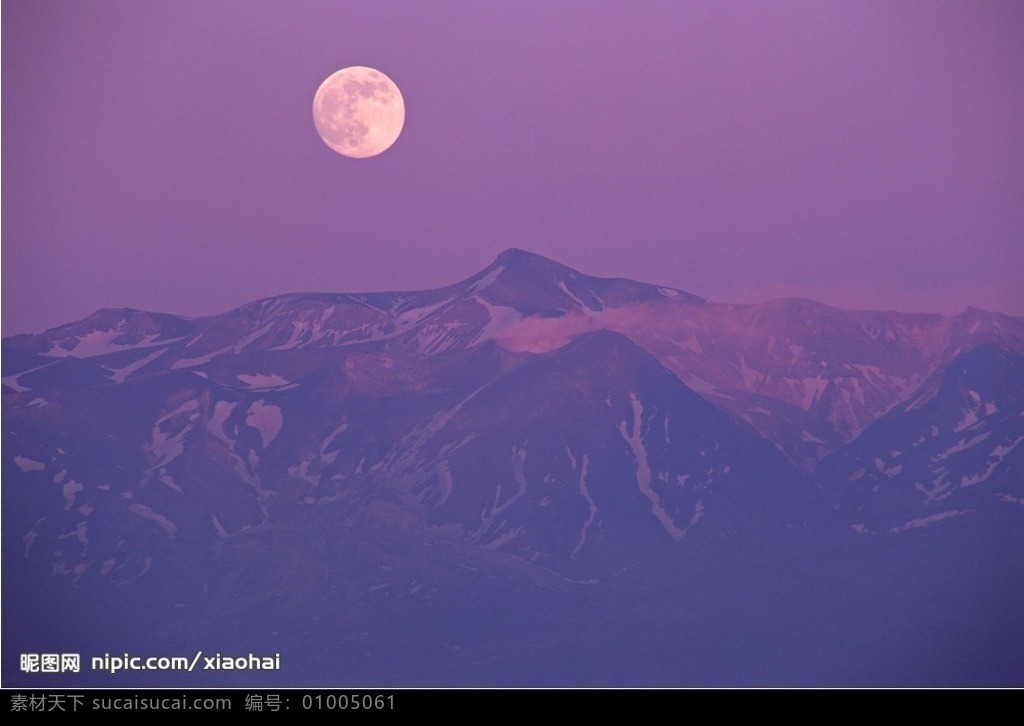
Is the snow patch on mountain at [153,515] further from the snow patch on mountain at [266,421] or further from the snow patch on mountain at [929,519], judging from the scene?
the snow patch on mountain at [929,519]

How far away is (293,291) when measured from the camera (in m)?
6.16

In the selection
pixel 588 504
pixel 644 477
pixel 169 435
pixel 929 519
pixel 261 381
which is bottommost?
pixel 929 519

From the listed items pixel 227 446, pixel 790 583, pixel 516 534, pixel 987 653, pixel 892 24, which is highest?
pixel 892 24

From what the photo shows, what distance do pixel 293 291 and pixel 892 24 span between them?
3412mm

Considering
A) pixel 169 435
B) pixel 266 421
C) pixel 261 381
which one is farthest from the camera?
pixel 261 381

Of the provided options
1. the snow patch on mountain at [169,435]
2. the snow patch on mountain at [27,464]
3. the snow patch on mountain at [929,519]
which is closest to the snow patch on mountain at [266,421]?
the snow patch on mountain at [169,435]

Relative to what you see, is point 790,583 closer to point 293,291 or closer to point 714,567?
point 714,567

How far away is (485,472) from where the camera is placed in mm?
6246

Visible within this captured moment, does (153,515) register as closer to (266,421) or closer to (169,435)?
(169,435)

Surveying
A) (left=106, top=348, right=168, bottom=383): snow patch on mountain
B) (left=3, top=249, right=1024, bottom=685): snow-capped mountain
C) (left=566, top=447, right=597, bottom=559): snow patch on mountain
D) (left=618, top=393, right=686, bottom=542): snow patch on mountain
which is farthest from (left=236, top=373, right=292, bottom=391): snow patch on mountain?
(left=618, top=393, right=686, bottom=542): snow patch on mountain

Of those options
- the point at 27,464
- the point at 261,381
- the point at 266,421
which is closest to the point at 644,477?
the point at 266,421

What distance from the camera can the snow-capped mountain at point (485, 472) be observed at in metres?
5.89
